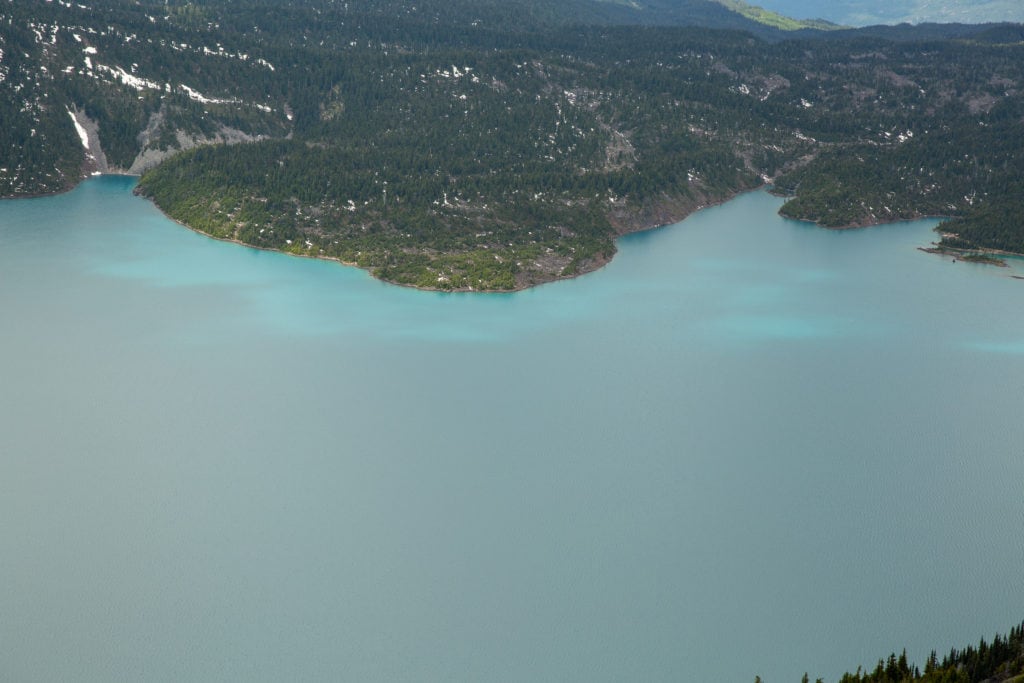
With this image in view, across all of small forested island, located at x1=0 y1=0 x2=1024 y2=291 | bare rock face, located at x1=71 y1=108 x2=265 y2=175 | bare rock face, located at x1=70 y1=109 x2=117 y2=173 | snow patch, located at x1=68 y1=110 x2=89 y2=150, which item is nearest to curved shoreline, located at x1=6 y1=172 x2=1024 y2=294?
small forested island, located at x1=0 y1=0 x2=1024 y2=291

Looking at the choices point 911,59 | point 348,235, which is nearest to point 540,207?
point 348,235

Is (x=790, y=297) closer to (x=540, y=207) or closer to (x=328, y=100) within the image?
(x=540, y=207)

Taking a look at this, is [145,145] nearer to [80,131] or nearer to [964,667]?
[80,131]

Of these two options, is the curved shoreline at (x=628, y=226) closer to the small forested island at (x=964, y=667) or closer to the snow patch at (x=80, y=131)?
the snow patch at (x=80, y=131)

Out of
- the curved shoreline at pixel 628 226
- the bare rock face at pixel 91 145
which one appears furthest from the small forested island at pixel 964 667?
the bare rock face at pixel 91 145

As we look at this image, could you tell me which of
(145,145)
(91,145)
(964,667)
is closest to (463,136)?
(145,145)

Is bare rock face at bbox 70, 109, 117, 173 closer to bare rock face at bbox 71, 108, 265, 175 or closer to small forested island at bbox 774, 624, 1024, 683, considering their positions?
bare rock face at bbox 71, 108, 265, 175
